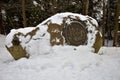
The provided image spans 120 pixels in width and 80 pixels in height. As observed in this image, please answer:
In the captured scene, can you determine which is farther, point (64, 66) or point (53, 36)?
point (53, 36)

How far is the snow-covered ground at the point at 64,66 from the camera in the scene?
6836 millimetres

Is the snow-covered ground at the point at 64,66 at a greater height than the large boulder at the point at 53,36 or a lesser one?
lesser

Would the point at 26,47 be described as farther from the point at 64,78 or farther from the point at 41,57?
the point at 64,78

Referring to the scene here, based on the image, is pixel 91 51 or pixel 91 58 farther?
pixel 91 51

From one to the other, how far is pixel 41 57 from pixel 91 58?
Result: 177 centimetres

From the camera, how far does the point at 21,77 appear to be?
687 centimetres

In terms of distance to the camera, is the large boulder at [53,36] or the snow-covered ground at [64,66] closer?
the snow-covered ground at [64,66]

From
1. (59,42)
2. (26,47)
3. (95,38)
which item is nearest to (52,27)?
(59,42)

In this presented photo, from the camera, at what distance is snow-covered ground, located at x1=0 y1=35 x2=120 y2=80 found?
6.84 meters

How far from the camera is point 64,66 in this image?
290 inches

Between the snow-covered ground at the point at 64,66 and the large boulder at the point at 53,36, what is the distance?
0.30 meters

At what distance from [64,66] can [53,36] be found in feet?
5.40

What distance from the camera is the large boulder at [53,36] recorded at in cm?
851

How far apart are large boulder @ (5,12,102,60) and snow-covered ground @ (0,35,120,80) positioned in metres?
0.30
